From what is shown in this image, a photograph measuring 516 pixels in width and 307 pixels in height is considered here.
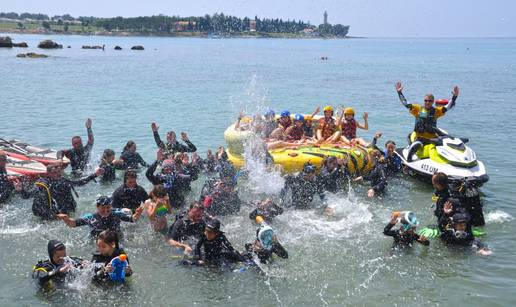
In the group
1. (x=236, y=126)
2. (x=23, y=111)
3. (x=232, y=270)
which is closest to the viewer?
(x=232, y=270)

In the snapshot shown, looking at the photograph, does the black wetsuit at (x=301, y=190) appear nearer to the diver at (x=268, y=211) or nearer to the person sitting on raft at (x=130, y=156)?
the diver at (x=268, y=211)

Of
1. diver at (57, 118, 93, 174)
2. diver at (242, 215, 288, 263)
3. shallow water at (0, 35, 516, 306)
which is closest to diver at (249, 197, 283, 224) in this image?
shallow water at (0, 35, 516, 306)

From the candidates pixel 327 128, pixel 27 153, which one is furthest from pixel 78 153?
pixel 327 128

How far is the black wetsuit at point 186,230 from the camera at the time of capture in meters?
8.27

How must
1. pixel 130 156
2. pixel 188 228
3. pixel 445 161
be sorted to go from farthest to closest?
1. pixel 130 156
2. pixel 445 161
3. pixel 188 228

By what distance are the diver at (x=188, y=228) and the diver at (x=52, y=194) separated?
268 cm

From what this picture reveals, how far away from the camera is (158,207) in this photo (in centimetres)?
906

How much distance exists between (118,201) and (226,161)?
359cm

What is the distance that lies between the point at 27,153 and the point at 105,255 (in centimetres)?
836

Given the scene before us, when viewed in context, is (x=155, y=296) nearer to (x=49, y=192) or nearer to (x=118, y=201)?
(x=118, y=201)

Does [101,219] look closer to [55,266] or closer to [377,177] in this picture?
[55,266]

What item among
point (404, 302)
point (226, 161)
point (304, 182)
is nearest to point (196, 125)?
point (226, 161)

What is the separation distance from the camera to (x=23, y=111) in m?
26.1

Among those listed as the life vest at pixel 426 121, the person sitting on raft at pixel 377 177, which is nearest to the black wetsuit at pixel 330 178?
the person sitting on raft at pixel 377 177
